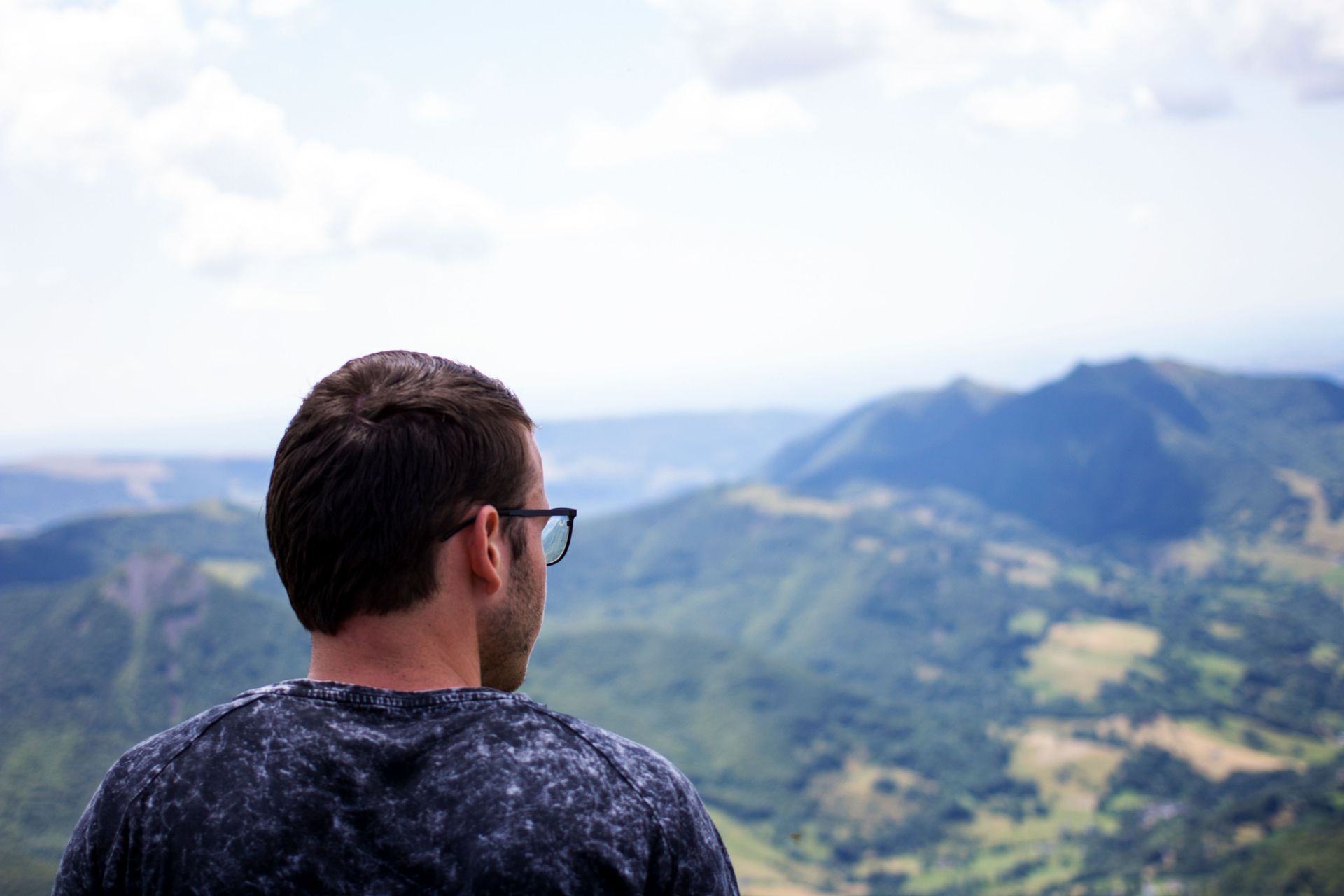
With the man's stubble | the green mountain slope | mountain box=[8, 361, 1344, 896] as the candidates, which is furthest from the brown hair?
the green mountain slope

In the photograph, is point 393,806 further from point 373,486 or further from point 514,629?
point 373,486

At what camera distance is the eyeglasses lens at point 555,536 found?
282cm

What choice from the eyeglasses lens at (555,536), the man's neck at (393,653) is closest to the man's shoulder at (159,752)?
the man's neck at (393,653)

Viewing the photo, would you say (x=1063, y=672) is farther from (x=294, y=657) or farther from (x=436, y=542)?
(x=436, y=542)

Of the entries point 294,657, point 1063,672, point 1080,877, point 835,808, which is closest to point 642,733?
point 835,808

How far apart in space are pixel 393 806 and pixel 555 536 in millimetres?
928

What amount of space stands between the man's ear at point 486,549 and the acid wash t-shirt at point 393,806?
0.97ft

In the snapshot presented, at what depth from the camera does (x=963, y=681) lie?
161 metres

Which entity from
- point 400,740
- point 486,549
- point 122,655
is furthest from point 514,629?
point 122,655

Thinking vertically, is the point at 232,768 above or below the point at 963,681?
above

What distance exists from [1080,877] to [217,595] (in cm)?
10240

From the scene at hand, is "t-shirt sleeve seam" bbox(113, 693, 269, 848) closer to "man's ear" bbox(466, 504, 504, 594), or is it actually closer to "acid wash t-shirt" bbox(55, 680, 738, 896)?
"acid wash t-shirt" bbox(55, 680, 738, 896)

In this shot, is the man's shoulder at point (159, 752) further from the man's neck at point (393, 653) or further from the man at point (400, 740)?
the man's neck at point (393, 653)

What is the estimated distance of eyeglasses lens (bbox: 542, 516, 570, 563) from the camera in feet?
9.27
